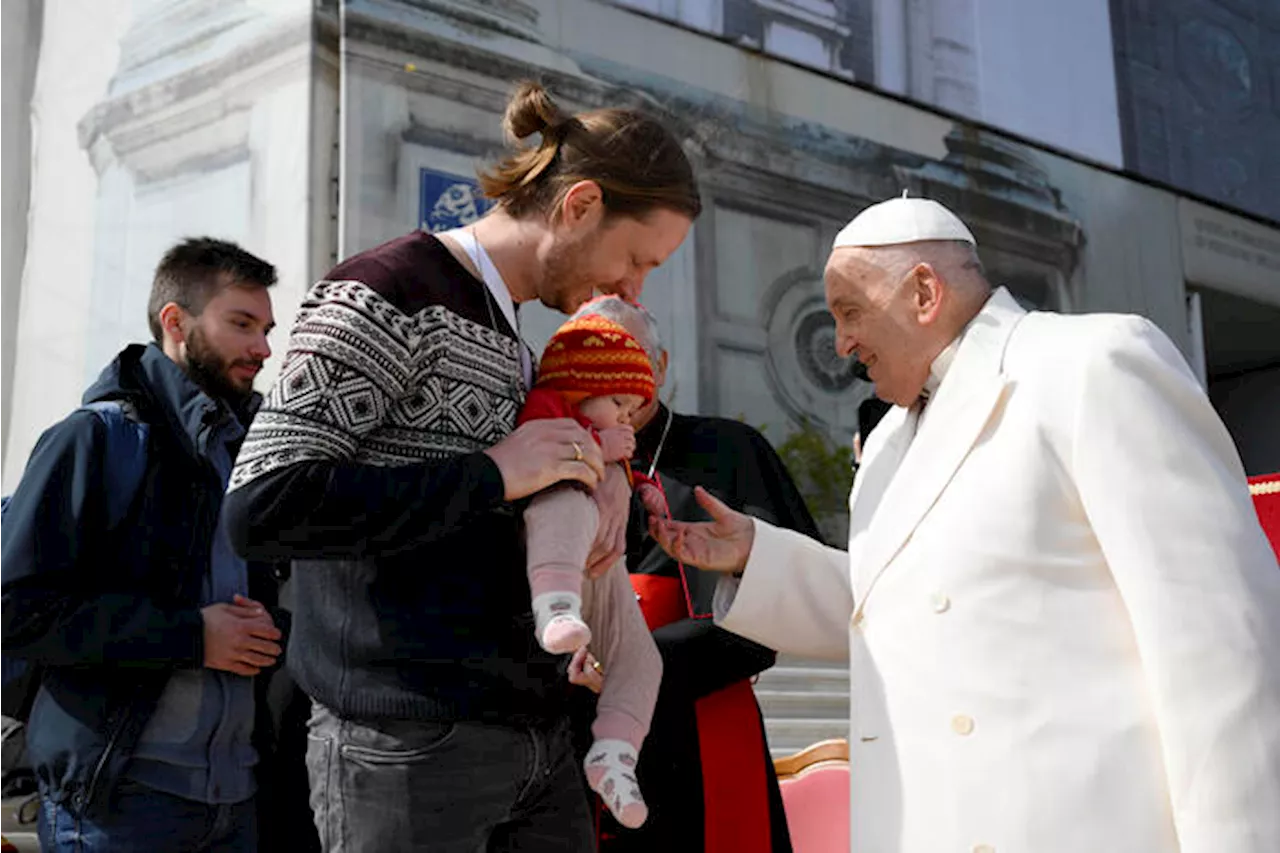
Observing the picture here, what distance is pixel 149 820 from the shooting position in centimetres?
243

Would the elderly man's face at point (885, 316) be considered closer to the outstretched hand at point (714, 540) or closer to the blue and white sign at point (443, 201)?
the outstretched hand at point (714, 540)

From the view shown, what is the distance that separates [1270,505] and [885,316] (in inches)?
60.6

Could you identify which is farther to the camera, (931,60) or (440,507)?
(931,60)

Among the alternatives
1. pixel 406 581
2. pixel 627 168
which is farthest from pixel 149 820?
pixel 627 168

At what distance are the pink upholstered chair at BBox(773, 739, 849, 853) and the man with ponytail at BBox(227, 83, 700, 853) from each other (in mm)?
1803

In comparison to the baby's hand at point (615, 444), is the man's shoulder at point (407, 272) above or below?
above

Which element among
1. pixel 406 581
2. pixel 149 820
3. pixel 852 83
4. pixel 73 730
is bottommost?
pixel 149 820

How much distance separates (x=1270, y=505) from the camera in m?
3.26

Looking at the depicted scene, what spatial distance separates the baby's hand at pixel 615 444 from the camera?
1966 millimetres

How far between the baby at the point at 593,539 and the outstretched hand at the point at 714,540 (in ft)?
0.79

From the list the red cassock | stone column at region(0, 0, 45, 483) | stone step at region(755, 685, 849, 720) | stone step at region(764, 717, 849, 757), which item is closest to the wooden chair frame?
the red cassock

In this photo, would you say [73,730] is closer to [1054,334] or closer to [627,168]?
[627,168]

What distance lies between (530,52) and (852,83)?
2.64 metres

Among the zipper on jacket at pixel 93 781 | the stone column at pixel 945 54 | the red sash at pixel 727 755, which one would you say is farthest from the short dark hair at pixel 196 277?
the stone column at pixel 945 54
